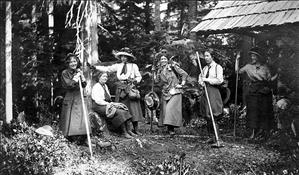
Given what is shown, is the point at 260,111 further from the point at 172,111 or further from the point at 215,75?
the point at 172,111

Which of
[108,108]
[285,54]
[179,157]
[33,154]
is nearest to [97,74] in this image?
[108,108]

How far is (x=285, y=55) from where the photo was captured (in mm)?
10125

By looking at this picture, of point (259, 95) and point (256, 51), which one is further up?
point (256, 51)

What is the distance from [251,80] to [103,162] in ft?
13.4

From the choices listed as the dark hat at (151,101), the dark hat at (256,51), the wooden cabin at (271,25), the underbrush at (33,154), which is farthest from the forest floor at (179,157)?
the dark hat at (256,51)

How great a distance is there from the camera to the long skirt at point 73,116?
8.27 metres

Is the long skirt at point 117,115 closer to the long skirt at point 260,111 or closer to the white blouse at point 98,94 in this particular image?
the white blouse at point 98,94

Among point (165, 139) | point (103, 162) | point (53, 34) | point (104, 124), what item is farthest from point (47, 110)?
point (103, 162)

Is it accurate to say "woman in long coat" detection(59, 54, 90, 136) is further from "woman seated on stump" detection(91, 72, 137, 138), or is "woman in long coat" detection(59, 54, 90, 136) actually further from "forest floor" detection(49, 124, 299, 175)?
"woman seated on stump" detection(91, 72, 137, 138)

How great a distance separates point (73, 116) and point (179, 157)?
243 centimetres

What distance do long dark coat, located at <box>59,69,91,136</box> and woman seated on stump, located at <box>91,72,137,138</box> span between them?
3.93ft

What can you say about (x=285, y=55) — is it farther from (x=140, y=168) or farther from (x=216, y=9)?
(x=140, y=168)

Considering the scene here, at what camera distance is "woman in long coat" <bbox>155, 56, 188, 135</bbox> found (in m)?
10.1

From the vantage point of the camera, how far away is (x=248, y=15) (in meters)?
9.58
